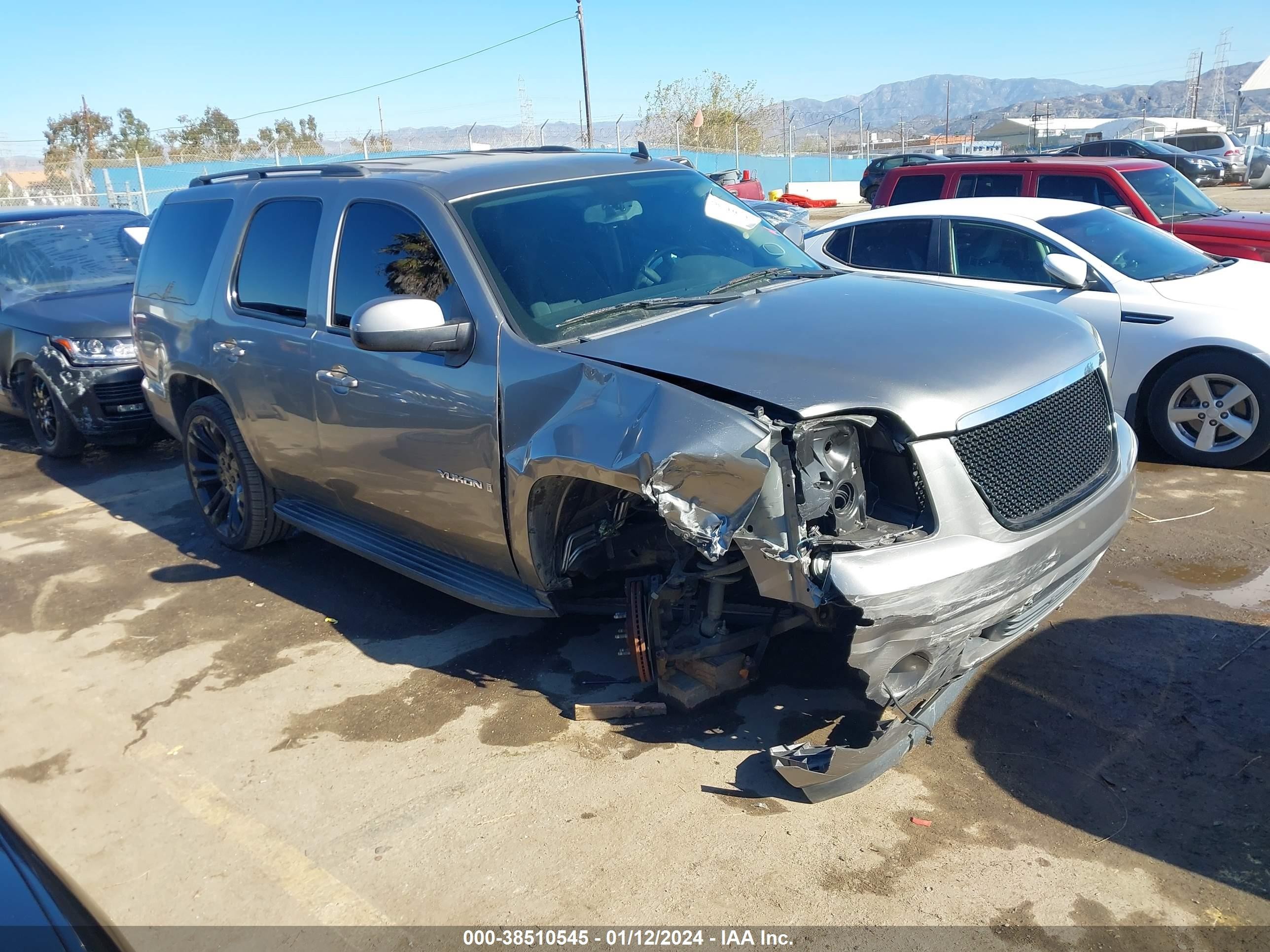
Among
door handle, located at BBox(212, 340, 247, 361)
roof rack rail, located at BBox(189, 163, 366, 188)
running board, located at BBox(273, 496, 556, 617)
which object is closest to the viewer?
running board, located at BBox(273, 496, 556, 617)

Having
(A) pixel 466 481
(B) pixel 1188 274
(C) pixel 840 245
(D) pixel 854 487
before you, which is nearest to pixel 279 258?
(A) pixel 466 481

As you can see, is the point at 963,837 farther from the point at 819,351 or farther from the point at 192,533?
the point at 192,533

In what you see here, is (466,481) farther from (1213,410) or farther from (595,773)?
(1213,410)

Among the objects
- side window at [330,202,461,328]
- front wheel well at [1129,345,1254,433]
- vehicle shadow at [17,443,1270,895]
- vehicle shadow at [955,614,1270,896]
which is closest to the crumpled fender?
side window at [330,202,461,328]

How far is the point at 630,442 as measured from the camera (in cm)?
314

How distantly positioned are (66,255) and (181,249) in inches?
167

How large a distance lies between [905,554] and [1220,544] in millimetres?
3050

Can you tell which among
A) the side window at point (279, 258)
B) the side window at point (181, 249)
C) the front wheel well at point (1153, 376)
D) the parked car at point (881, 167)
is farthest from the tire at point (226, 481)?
the parked car at point (881, 167)

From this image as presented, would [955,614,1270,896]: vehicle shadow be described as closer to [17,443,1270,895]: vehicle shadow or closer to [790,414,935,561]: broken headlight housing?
[17,443,1270,895]: vehicle shadow

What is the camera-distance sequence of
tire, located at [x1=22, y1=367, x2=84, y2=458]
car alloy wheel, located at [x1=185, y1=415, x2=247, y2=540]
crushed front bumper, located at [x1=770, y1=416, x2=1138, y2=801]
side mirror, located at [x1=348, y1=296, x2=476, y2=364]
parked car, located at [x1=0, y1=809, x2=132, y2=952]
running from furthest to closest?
tire, located at [x1=22, y1=367, x2=84, y2=458], car alloy wheel, located at [x1=185, y1=415, x2=247, y2=540], side mirror, located at [x1=348, y1=296, x2=476, y2=364], crushed front bumper, located at [x1=770, y1=416, x2=1138, y2=801], parked car, located at [x1=0, y1=809, x2=132, y2=952]

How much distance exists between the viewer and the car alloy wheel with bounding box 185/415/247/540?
5672 mm

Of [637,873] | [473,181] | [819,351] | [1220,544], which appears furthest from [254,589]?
[1220,544]

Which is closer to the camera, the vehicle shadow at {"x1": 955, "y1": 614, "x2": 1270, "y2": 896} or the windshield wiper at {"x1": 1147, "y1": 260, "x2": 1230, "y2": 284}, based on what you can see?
the vehicle shadow at {"x1": 955, "y1": 614, "x2": 1270, "y2": 896}

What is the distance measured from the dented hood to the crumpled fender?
105mm
